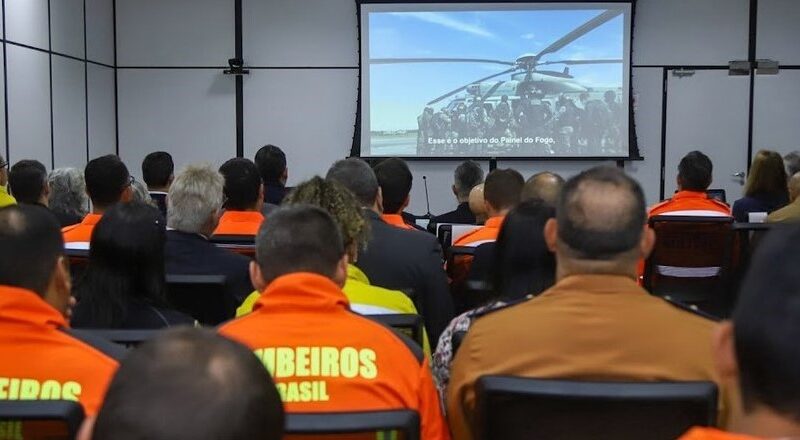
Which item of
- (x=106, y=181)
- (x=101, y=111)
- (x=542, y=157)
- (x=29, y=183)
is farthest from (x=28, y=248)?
(x=101, y=111)

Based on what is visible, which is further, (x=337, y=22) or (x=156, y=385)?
(x=337, y=22)

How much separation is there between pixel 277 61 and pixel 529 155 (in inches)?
120

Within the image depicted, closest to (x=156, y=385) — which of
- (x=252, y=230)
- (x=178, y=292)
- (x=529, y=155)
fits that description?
(x=178, y=292)

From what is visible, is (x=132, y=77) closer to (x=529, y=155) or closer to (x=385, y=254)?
(x=529, y=155)

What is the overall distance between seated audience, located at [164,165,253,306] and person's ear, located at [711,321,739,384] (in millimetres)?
2055

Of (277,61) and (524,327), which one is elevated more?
(277,61)

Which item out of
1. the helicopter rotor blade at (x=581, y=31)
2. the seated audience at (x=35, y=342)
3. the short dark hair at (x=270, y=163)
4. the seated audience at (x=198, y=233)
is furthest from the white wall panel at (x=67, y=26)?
the seated audience at (x=35, y=342)

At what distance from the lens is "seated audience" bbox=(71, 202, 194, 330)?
235 cm

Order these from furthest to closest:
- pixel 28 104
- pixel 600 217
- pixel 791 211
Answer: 1. pixel 28 104
2. pixel 791 211
3. pixel 600 217

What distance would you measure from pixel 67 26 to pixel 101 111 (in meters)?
1.22

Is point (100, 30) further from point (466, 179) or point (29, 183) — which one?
point (466, 179)

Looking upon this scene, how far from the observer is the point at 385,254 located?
3143mm

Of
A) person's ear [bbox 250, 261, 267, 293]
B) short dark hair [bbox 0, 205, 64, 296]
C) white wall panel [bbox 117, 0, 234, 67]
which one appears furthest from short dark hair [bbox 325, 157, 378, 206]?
white wall panel [bbox 117, 0, 234, 67]

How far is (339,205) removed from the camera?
272 centimetres
